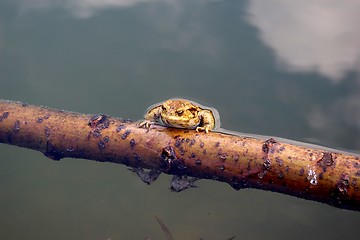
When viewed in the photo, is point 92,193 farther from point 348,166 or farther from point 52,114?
point 348,166

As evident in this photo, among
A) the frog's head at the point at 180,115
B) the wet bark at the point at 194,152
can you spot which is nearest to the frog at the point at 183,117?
the frog's head at the point at 180,115

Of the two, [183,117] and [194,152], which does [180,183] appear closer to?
[194,152]

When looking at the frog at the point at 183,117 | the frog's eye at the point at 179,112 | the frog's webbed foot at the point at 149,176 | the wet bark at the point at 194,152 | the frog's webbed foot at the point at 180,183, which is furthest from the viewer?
the frog's eye at the point at 179,112

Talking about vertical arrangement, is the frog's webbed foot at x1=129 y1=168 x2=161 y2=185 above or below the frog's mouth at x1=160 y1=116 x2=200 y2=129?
below

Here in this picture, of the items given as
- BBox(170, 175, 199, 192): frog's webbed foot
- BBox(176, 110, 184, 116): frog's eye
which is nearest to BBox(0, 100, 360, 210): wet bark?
BBox(170, 175, 199, 192): frog's webbed foot

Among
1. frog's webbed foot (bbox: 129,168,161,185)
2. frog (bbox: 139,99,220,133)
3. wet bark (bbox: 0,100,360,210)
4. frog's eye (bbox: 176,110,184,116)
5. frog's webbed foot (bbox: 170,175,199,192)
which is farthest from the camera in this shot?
frog's eye (bbox: 176,110,184,116)

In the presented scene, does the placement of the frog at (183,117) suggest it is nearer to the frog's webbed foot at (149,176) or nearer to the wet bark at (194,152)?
the wet bark at (194,152)

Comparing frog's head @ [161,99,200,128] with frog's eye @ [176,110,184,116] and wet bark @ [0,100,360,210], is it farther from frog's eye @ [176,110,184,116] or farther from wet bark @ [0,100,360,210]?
wet bark @ [0,100,360,210]
